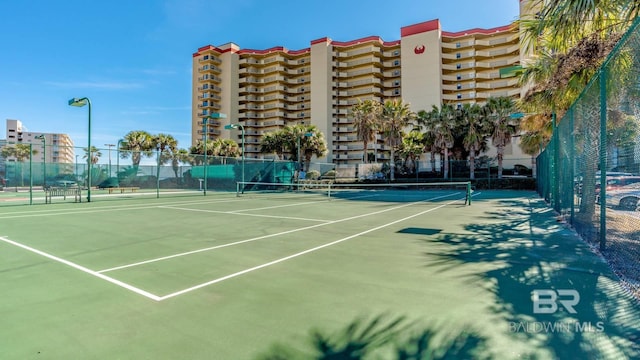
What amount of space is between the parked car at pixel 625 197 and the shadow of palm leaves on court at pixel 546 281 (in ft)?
3.24

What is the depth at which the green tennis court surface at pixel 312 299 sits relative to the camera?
285cm

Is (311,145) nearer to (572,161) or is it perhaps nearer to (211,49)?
(572,161)

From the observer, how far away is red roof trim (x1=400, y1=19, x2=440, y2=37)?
7588 centimetres

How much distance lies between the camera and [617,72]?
4918mm

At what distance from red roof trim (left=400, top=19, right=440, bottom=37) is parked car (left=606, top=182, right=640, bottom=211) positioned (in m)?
81.2

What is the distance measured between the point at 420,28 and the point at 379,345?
8678 centimetres

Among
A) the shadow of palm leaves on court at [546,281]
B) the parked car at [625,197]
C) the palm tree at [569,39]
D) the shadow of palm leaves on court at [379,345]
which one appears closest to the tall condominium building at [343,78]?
the palm tree at [569,39]

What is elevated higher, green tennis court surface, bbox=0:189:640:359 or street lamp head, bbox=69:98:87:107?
street lamp head, bbox=69:98:87:107

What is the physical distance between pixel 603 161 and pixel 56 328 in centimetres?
761

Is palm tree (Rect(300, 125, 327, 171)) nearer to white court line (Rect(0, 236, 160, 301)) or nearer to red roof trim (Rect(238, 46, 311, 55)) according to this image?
white court line (Rect(0, 236, 160, 301))

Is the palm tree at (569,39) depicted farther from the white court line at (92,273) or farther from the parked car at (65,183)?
the parked car at (65,183)

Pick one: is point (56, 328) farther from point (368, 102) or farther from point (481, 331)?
point (368, 102)

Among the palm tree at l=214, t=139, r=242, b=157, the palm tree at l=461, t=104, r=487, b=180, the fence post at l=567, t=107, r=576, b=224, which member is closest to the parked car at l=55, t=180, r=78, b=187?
the fence post at l=567, t=107, r=576, b=224

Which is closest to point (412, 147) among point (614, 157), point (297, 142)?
point (297, 142)
